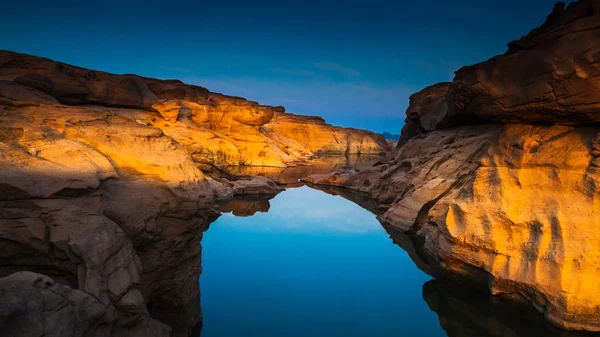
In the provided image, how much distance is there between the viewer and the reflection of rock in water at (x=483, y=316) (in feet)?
22.5

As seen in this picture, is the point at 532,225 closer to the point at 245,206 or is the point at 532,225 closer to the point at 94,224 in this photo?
the point at 94,224

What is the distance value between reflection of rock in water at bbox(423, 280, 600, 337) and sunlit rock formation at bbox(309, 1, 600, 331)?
245mm

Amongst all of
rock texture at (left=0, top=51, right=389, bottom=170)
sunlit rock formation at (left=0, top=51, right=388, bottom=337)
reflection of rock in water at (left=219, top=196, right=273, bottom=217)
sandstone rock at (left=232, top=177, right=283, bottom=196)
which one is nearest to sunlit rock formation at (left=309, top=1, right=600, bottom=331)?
sunlit rock formation at (left=0, top=51, right=388, bottom=337)

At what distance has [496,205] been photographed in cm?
805

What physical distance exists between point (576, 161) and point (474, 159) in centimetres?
465

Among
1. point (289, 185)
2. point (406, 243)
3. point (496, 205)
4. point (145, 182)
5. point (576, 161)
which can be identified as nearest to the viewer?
point (145, 182)

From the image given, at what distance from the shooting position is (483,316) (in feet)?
25.1

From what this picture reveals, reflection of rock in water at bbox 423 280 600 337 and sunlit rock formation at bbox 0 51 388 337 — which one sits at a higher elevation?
sunlit rock formation at bbox 0 51 388 337

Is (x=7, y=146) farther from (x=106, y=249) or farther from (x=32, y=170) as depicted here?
(x=106, y=249)

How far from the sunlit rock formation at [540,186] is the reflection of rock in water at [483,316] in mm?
245

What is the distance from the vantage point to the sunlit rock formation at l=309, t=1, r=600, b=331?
6.68 m

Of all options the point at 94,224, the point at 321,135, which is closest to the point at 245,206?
the point at 94,224

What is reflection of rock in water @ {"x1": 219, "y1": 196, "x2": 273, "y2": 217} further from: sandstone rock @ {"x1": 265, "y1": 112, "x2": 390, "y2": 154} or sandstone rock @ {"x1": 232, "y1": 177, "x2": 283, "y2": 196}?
sandstone rock @ {"x1": 265, "y1": 112, "x2": 390, "y2": 154}

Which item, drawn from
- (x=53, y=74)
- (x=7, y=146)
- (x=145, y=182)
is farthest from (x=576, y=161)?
(x=53, y=74)
